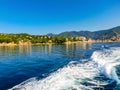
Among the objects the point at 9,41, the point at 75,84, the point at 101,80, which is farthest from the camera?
the point at 9,41

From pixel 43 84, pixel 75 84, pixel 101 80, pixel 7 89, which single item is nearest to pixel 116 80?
pixel 101 80

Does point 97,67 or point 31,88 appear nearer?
point 31,88

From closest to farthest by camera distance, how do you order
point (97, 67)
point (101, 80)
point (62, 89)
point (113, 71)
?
point (62, 89)
point (101, 80)
point (113, 71)
point (97, 67)

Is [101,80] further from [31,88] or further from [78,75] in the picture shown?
[31,88]

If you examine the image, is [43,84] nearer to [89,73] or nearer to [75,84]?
[75,84]

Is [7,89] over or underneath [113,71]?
underneath

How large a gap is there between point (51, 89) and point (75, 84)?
172 cm

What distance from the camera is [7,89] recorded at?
15.5 m

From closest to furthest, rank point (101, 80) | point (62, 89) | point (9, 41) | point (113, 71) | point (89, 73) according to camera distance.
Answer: point (62, 89) → point (101, 80) → point (113, 71) → point (89, 73) → point (9, 41)

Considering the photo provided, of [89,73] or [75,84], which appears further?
[89,73]

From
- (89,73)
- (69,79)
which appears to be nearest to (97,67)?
(89,73)

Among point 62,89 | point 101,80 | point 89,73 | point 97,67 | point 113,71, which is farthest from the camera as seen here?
point 97,67

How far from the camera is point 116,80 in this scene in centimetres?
1391

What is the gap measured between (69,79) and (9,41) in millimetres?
143771
